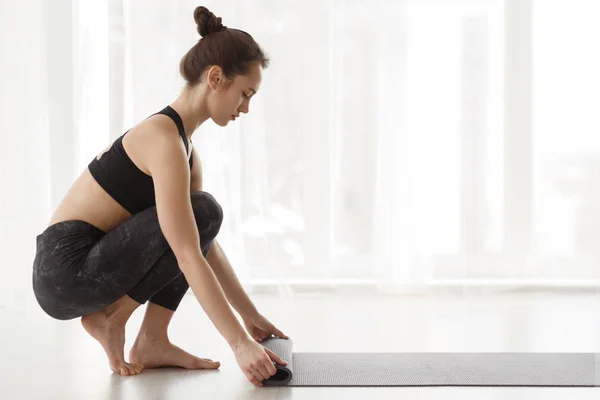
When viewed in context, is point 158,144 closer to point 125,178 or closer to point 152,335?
point 125,178

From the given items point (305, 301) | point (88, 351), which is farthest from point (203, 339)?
point (305, 301)

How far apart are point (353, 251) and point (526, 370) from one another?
1781 millimetres

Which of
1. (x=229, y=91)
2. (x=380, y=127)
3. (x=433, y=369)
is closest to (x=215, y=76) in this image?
(x=229, y=91)

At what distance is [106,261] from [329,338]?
2.95 feet

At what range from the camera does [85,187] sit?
190 centimetres

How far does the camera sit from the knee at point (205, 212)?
1.85 meters

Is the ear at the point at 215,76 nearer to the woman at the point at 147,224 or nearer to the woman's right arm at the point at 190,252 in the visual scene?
the woman at the point at 147,224

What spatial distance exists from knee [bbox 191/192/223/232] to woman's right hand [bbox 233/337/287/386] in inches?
12.8

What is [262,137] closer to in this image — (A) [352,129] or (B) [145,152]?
(A) [352,129]

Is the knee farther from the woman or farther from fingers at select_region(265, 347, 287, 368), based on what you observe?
fingers at select_region(265, 347, 287, 368)

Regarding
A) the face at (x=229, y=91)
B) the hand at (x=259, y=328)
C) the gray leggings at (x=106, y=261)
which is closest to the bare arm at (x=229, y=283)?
the hand at (x=259, y=328)

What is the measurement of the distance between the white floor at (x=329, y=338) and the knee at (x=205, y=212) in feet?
1.20

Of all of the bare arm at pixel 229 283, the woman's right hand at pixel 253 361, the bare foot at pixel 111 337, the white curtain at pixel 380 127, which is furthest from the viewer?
the white curtain at pixel 380 127

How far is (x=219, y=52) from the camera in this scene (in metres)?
1.87
